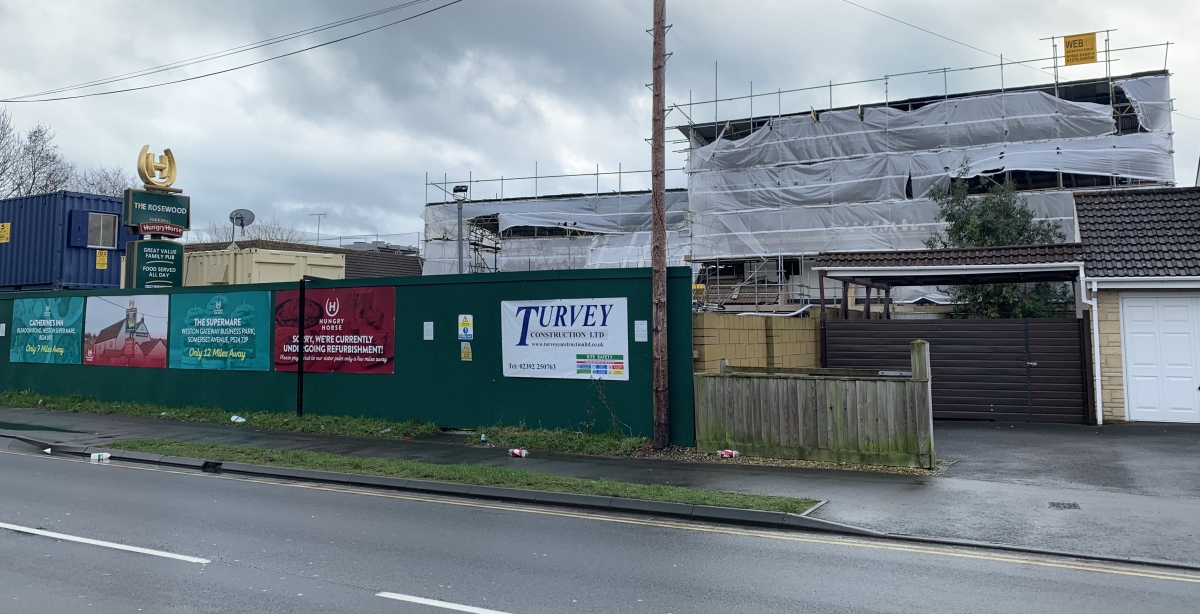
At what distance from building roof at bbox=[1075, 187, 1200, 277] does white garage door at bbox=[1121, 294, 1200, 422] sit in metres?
0.58

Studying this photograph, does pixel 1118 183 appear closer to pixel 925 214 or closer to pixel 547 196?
pixel 925 214

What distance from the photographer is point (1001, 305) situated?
72.4 feet

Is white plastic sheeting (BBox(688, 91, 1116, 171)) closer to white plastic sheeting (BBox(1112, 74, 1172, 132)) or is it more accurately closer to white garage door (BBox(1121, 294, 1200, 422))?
→ white plastic sheeting (BBox(1112, 74, 1172, 132))

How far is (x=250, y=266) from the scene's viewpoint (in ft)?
95.5

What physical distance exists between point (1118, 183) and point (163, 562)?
30461 millimetres

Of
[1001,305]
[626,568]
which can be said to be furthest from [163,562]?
[1001,305]

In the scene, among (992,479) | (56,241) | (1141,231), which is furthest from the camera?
(56,241)

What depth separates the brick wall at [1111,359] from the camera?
49.4ft

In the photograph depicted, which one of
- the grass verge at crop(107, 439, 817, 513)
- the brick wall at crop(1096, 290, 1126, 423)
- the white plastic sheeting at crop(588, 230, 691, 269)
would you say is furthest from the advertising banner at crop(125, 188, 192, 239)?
the brick wall at crop(1096, 290, 1126, 423)

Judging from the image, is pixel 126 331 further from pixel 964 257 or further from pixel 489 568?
pixel 964 257

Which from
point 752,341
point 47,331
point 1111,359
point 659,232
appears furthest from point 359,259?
point 1111,359

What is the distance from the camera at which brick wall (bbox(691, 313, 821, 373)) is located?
43.7ft

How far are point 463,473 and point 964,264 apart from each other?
11.1 m

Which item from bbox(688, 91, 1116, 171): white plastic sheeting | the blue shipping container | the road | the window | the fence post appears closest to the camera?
the road
